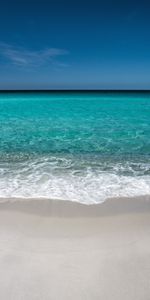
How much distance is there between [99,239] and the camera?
127 inches

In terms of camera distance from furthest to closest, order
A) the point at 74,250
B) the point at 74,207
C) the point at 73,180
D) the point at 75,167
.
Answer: the point at 75,167 < the point at 73,180 < the point at 74,207 < the point at 74,250

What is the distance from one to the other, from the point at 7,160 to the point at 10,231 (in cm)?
374

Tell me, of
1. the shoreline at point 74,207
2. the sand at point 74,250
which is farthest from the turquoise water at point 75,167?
the sand at point 74,250

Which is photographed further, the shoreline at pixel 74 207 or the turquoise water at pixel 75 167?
the turquoise water at pixel 75 167

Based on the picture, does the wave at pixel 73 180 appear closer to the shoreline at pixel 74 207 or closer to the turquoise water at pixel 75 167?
the turquoise water at pixel 75 167

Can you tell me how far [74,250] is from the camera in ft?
9.71

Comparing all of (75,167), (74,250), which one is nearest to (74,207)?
(74,250)

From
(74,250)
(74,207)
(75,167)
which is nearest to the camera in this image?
(74,250)

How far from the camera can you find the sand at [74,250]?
2.37 meters

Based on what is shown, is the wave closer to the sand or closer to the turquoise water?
the turquoise water

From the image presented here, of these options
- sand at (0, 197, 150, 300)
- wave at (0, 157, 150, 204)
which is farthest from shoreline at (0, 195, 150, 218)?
wave at (0, 157, 150, 204)

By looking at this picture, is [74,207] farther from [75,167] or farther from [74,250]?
[75,167]

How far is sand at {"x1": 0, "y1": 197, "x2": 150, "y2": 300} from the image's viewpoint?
7.77ft

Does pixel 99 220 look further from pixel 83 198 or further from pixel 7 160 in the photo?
pixel 7 160
